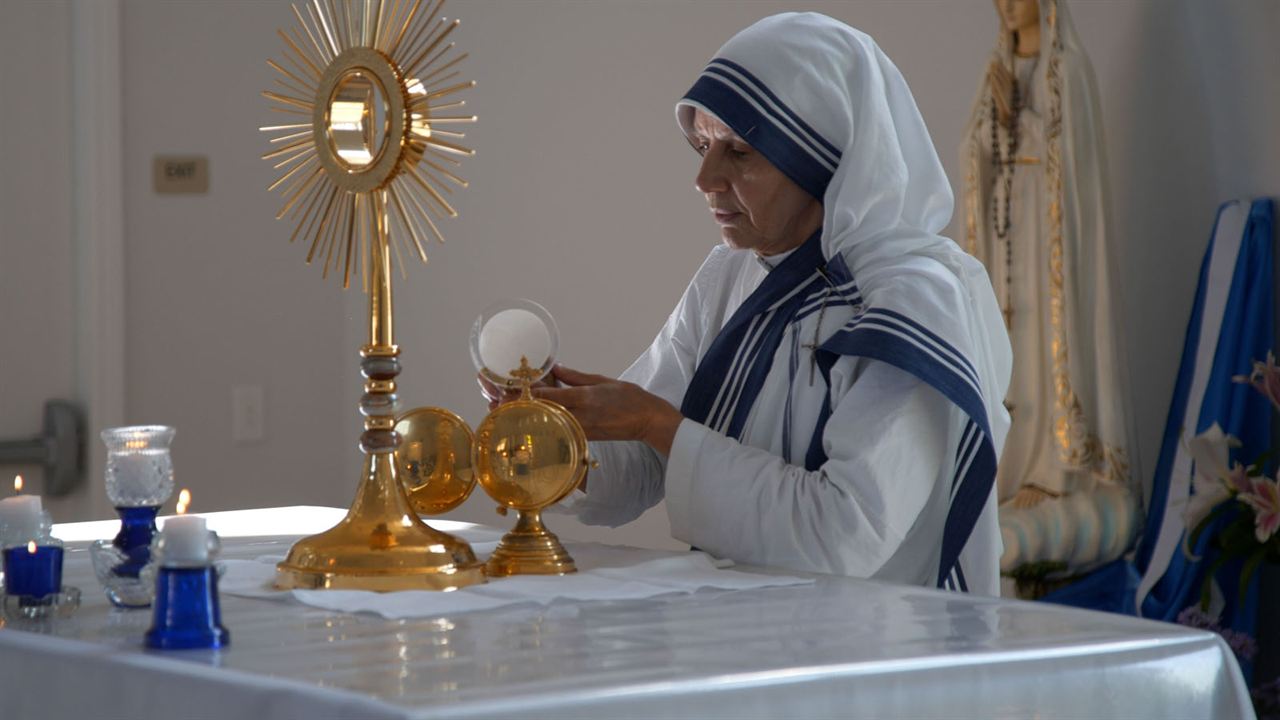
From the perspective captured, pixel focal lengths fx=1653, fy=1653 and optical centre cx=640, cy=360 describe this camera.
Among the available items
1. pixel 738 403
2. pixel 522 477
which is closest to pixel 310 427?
pixel 738 403

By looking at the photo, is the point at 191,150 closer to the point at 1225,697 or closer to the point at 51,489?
the point at 51,489

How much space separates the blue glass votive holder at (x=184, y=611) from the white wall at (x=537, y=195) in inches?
126

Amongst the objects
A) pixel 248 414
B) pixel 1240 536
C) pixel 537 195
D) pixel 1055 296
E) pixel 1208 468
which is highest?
pixel 537 195

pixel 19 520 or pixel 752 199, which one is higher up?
pixel 752 199

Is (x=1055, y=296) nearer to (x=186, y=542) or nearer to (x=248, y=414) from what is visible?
(x=248, y=414)

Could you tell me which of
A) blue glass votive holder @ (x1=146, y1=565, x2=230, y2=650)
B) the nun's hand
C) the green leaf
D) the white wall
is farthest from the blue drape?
blue glass votive holder @ (x1=146, y1=565, x2=230, y2=650)

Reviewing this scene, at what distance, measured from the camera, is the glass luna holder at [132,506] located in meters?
1.69

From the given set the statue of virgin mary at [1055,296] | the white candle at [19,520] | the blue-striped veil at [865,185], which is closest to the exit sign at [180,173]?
the statue of virgin mary at [1055,296]

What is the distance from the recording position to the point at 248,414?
15.7 ft

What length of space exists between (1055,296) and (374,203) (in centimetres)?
246

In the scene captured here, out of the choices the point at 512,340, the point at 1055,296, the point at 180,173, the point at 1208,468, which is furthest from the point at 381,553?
the point at 180,173

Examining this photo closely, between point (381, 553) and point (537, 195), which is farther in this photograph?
point (537, 195)

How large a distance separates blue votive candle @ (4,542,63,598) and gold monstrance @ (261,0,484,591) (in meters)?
0.25

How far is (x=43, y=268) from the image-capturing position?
4.46m
